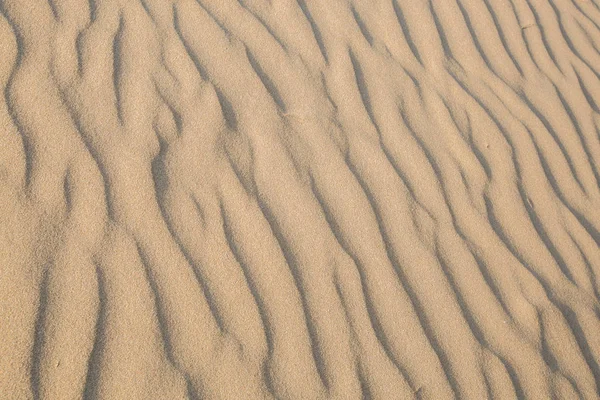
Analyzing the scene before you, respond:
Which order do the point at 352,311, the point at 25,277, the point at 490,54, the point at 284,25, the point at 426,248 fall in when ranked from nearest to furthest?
the point at 25,277 → the point at 352,311 → the point at 426,248 → the point at 284,25 → the point at 490,54

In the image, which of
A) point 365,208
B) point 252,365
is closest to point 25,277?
point 252,365

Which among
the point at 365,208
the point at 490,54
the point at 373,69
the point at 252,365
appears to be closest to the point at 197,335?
the point at 252,365

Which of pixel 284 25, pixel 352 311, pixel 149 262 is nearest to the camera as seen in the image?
pixel 149 262

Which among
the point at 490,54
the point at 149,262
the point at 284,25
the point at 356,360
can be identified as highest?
the point at 284,25

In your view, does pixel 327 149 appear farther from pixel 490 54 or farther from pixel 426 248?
pixel 490 54

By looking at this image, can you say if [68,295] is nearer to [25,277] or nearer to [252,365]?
[25,277]

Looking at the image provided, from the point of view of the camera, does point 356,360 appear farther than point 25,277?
Yes

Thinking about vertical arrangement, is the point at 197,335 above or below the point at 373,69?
below
